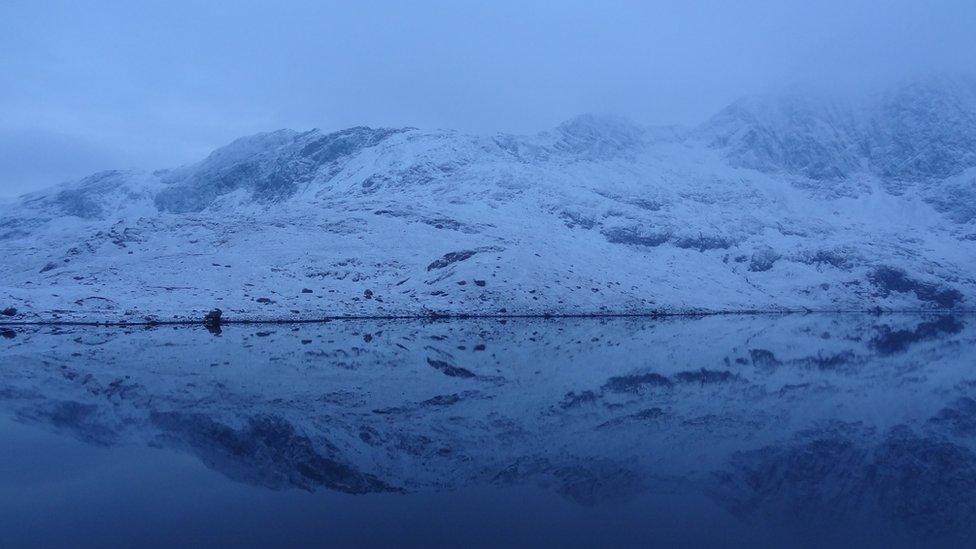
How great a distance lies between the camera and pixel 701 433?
19.2 m

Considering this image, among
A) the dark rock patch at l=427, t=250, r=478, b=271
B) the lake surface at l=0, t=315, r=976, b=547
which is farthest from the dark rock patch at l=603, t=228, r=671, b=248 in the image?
the lake surface at l=0, t=315, r=976, b=547

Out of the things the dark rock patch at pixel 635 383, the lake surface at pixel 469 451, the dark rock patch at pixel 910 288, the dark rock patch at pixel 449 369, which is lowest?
the dark rock patch at pixel 910 288

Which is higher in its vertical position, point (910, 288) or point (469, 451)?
point (469, 451)

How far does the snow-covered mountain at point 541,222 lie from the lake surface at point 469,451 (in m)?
34.0

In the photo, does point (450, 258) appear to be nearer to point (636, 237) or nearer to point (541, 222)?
point (541, 222)

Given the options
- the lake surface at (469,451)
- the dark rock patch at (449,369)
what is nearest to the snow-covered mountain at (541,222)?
the dark rock patch at (449,369)

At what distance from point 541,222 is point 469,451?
92.0m

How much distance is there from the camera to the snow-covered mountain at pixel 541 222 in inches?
2785

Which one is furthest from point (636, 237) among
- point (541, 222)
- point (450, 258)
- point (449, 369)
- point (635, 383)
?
point (635, 383)

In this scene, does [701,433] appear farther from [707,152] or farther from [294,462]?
[707,152]

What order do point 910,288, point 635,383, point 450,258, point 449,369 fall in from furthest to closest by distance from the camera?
point 910,288 < point 450,258 < point 449,369 < point 635,383

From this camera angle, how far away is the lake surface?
1174cm

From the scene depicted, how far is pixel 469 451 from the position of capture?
1661cm

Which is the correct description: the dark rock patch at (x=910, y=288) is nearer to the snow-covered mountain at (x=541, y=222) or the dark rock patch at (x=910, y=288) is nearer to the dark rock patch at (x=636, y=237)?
the snow-covered mountain at (x=541, y=222)
